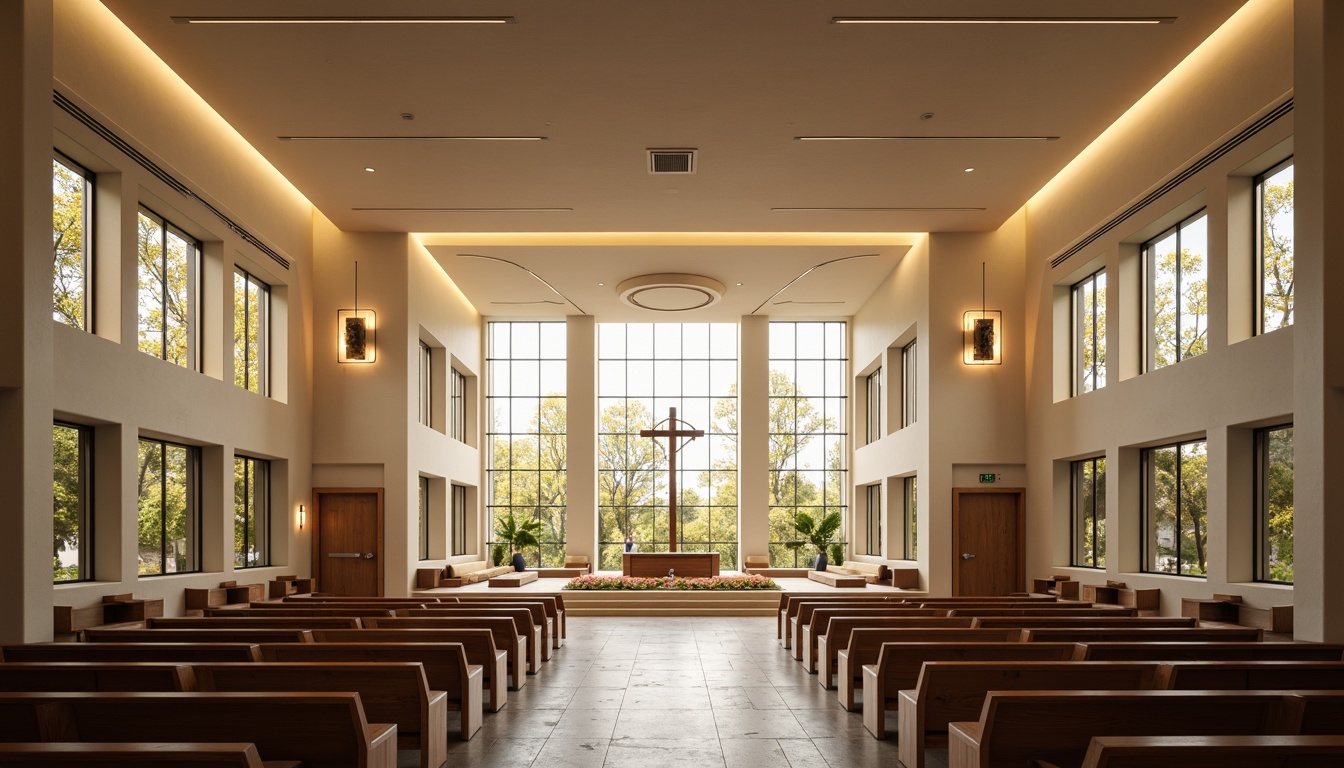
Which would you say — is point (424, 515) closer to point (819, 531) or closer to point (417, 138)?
point (819, 531)

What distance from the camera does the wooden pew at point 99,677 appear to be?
4.79 m

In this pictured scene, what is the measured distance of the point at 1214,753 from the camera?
3.09m

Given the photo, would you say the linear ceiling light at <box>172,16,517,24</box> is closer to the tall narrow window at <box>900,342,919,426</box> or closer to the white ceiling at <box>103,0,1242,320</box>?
the white ceiling at <box>103,0,1242,320</box>

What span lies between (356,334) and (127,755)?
13001mm

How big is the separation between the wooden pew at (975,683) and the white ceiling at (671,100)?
5.44 metres

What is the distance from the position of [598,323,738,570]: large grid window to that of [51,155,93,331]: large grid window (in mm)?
14844

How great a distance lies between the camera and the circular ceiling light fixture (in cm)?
1822

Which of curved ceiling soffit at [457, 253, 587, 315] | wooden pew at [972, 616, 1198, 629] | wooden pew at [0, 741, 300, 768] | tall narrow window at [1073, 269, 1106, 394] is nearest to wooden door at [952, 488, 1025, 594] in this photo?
tall narrow window at [1073, 269, 1106, 394]

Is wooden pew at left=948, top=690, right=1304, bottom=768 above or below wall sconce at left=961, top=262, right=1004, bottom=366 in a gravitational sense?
below

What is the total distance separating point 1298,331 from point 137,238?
10139 millimetres

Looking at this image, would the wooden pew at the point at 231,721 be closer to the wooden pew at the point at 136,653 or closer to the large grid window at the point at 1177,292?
the wooden pew at the point at 136,653

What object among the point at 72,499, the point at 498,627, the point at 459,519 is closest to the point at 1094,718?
the point at 498,627

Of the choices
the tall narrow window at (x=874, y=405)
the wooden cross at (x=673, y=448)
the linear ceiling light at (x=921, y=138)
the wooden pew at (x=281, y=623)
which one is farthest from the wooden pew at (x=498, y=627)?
the tall narrow window at (x=874, y=405)
